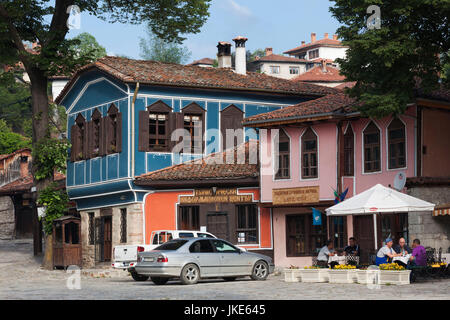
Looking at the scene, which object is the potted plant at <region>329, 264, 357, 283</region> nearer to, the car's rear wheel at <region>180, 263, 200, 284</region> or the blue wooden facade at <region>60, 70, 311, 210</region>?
the car's rear wheel at <region>180, 263, 200, 284</region>

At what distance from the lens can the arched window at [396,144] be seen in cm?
2786

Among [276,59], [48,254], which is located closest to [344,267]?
[48,254]

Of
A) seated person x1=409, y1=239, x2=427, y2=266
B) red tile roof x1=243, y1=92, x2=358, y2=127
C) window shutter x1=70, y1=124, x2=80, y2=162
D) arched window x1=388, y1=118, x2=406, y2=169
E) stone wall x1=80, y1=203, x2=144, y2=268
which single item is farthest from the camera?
window shutter x1=70, y1=124, x2=80, y2=162

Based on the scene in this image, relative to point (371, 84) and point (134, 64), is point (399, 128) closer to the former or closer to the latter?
point (371, 84)

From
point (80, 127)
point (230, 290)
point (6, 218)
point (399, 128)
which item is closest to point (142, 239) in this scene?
point (80, 127)

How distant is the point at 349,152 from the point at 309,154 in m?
1.59

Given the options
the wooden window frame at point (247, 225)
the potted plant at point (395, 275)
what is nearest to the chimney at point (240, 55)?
the wooden window frame at point (247, 225)

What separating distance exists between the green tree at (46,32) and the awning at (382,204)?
574 inches

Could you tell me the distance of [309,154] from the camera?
30.5 meters

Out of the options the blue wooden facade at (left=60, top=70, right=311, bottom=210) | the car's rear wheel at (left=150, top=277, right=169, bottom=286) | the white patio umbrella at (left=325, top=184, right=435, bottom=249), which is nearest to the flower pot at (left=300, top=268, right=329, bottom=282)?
the white patio umbrella at (left=325, top=184, right=435, bottom=249)

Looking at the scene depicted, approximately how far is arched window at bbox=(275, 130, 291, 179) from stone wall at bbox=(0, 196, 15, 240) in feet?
79.0

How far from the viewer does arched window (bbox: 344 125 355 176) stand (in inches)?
1163

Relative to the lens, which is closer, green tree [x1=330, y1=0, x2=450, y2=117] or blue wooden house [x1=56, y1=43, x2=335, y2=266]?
green tree [x1=330, y1=0, x2=450, y2=117]

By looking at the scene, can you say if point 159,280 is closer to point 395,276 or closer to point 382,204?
point 382,204
